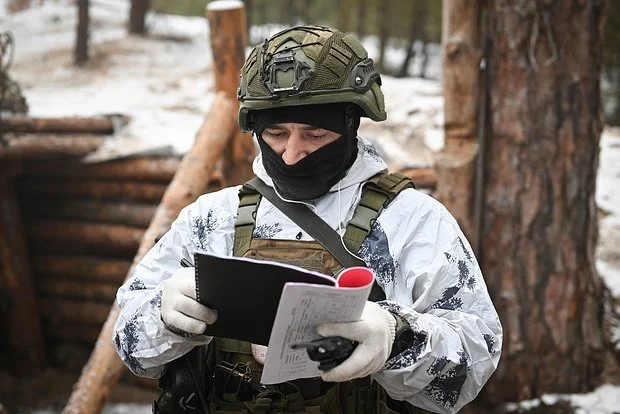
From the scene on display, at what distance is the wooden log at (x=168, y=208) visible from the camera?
440 cm

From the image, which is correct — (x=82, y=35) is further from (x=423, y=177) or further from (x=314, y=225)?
(x=314, y=225)

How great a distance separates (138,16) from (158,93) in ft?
11.3

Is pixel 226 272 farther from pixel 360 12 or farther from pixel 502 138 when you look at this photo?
pixel 360 12

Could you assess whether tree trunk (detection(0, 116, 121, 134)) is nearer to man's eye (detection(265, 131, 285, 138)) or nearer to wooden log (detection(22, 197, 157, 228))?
wooden log (detection(22, 197, 157, 228))

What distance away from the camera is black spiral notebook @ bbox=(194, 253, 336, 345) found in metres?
1.83

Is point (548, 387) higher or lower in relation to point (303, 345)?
lower

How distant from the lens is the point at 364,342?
182 cm

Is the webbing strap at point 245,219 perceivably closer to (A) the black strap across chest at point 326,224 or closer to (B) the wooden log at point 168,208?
(A) the black strap across chest at point 326,224

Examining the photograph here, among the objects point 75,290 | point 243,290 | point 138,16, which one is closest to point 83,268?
point 75,290

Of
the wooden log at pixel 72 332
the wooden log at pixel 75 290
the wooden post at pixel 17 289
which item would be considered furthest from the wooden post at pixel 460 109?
the wooden log at pixel 72 332

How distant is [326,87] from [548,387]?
A: 343cm

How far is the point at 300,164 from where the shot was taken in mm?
2252

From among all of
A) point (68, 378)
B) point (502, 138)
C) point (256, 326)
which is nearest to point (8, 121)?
point (68, 378)

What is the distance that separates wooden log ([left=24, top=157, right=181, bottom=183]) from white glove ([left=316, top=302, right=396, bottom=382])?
17.0 ft
